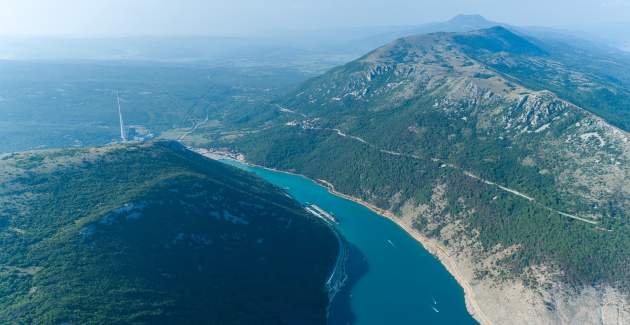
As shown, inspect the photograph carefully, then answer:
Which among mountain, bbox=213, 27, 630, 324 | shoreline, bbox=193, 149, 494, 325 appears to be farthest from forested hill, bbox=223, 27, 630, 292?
shoreline, bbox=193, 149, 494, 325

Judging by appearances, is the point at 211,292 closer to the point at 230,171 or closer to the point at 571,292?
the point at 230,171

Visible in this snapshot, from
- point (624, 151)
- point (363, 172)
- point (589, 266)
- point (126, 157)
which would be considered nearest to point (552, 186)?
point (624, 151)

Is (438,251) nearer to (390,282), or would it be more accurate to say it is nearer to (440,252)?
(440,252)

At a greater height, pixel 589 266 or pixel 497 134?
pixel 497 134

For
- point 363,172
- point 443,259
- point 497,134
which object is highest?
point 497,134

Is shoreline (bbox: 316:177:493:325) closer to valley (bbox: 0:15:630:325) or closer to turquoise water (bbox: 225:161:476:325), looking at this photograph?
valley (bbox: 0:15:630:325)

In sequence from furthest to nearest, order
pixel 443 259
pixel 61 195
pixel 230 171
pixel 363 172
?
1. pixel 363 172
2. pixel 230 171
3. pixel 443 259
4. pixel 61 195

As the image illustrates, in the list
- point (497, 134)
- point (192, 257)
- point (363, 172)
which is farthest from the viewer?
point (363, 172)

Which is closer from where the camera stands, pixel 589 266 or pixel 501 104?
pixel 589 266
